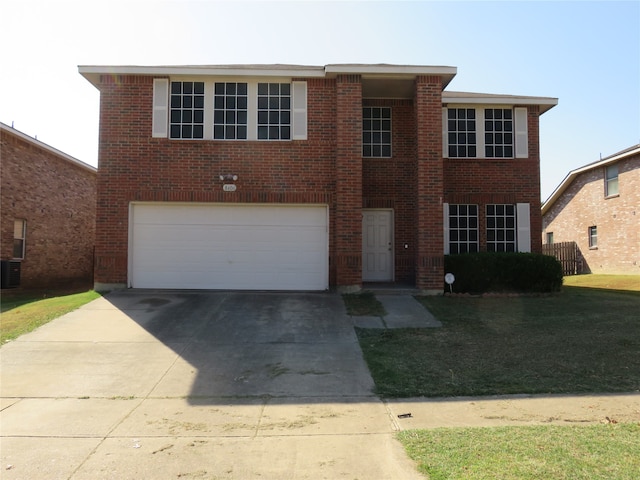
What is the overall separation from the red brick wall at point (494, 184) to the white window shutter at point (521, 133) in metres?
0.16

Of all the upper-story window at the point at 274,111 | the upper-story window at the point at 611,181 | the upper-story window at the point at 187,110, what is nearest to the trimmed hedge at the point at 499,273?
the upper-story window at the point at 274,111

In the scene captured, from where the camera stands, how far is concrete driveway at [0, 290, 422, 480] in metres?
4.18

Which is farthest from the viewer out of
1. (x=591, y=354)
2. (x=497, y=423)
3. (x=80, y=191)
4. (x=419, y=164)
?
(x=80, y=191)

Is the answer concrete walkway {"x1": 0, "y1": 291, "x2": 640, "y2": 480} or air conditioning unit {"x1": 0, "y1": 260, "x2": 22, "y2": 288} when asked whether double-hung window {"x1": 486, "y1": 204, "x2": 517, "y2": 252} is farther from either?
air conditioning unit {"x1": 0, "y1": 260, "x2": 22, "y2": 288}

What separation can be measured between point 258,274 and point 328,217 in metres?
2.28

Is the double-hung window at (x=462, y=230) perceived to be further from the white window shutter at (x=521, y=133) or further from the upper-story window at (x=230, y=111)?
the upper-story window at (x=230, y=111)

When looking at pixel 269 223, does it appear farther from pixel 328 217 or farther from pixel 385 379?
pixel 385 379

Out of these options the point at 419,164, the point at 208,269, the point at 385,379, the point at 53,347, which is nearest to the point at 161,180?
the point at 208,269

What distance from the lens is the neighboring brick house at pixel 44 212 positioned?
1570 cm

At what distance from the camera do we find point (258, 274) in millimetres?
12289

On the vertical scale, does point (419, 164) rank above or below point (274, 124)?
below

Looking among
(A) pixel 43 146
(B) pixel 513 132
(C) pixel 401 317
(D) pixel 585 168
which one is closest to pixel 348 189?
(C) pixel 401 317

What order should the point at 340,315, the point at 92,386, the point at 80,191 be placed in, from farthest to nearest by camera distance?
the point at 80,191
the point at 340,315
the point at 92,386

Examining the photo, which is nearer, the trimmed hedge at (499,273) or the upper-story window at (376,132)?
the trimmed hedge at (499,273)
